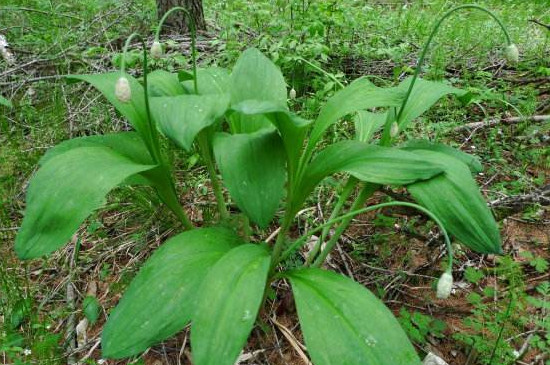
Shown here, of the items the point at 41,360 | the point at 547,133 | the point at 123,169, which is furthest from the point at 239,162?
the point at 547,133

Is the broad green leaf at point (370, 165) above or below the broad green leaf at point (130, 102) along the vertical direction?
below

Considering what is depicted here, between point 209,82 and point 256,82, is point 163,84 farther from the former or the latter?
point 256,82

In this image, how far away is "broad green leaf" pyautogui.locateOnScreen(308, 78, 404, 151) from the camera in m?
1.44

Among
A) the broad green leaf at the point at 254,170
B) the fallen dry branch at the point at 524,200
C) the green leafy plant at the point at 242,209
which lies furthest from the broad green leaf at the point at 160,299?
the fallen dry branch at the point at 524,200

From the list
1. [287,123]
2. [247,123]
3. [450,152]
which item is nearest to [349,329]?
[287,123]

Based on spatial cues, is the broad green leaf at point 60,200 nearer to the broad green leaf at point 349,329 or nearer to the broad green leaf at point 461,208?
the broad green leaf at point 349,329

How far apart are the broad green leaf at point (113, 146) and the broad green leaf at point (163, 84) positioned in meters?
0.19

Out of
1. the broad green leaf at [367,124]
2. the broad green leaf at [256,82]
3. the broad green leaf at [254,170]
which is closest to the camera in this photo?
the broad green leaf at [254,170]

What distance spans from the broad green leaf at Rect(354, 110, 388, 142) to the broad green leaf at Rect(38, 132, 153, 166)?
31.4 inches

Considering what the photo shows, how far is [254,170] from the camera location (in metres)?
1.33

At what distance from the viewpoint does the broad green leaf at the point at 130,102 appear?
147 centimetres

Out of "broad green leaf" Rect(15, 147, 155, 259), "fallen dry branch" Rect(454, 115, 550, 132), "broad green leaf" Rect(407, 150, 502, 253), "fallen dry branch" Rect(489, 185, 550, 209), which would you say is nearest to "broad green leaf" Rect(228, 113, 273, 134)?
"broad green leaf" Rect(15, 147, 155, 259)

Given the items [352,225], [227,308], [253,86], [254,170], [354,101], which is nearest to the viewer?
[227,308]

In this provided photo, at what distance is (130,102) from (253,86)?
43 cm
